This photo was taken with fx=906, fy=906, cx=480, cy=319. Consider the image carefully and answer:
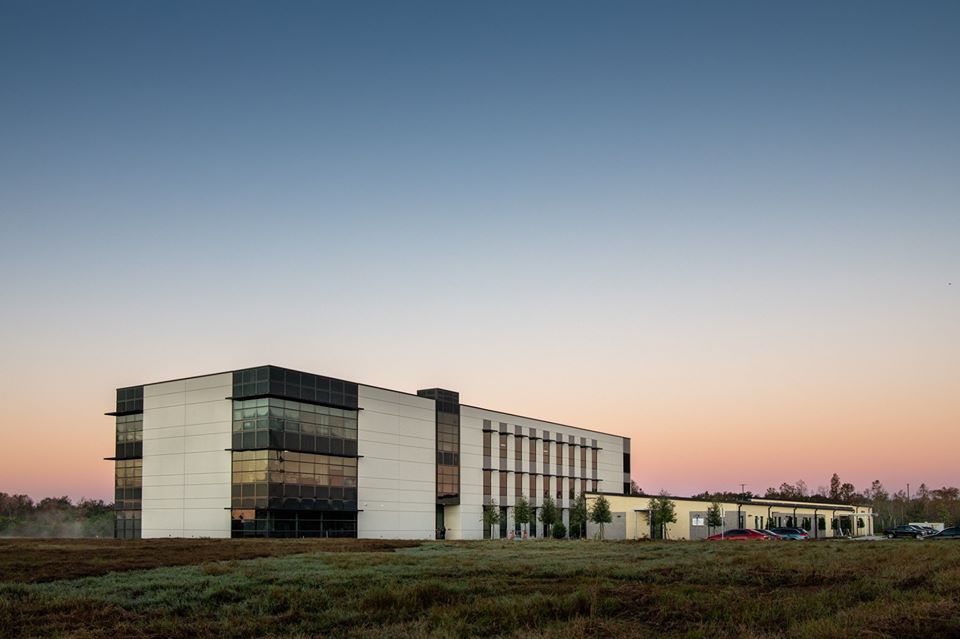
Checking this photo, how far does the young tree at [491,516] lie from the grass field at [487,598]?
62213 millimetres

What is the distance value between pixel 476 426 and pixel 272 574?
70828 mm

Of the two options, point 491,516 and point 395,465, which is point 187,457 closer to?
point 395,465

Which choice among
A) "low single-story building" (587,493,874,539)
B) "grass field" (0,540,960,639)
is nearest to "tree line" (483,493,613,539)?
"low single-story building" (587,493,874,539)

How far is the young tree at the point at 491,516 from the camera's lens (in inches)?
3932

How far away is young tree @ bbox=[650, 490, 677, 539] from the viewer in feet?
330

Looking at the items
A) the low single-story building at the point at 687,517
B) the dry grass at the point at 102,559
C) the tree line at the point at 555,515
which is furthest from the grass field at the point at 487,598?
the low single-story building at the point at 687,517

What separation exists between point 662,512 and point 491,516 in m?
19.1

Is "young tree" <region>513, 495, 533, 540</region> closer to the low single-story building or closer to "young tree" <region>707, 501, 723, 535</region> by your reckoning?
the low single-story building

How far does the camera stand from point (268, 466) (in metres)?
75.1

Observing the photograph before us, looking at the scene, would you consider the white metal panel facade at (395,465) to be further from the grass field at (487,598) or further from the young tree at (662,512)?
the grass field at (487,598)

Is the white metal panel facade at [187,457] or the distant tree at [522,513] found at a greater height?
the white metal panel facade at [187,457]

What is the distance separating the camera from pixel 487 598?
23.7 meters

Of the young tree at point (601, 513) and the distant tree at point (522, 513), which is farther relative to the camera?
the distant tree at point (522, 513)

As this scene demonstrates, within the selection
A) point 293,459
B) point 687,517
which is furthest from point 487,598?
point 687,517
